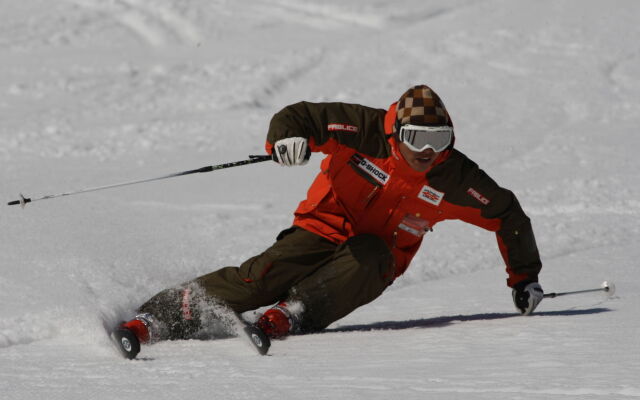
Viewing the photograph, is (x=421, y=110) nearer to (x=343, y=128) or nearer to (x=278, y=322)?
(x=343, y=128)

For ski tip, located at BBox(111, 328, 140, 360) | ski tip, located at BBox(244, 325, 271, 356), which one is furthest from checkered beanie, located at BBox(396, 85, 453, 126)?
ski tip, located at BBox(111, 328, 140, 360)

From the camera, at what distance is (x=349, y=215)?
418 cm

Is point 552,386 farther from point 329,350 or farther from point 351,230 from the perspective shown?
point 351,230

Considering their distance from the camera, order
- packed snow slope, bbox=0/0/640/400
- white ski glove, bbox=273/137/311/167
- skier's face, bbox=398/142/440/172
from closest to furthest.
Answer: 1. packed snow slope, bbox=0/0/640/400
2. white ski glove, bbox=273/137/311/167
3. skier's face, bbox=398/142/440/172

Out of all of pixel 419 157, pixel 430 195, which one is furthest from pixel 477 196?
pixel 419 157

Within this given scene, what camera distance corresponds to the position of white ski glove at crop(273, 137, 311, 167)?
3666 mm

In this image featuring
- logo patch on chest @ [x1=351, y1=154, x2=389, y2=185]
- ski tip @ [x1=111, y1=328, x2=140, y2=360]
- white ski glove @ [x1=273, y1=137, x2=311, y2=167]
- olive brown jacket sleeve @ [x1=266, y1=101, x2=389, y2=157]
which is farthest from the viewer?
logo patch on chest @ [x1=351, y1=154, x2=389, y2=185]

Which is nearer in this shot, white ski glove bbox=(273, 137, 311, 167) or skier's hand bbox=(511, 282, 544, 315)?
white ski glove bbox=(273, 137, 311, 167)

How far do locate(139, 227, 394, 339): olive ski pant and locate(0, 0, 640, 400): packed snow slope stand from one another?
0.59 feet

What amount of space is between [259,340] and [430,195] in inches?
44.7

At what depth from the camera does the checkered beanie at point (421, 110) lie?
12.6ft

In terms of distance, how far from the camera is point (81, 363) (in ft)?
10.3

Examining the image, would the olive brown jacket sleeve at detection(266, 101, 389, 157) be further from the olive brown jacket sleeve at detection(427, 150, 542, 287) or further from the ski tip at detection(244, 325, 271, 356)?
the ski tip at detection(244, 325, 271, 356)

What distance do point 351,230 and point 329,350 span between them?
2.73ft
